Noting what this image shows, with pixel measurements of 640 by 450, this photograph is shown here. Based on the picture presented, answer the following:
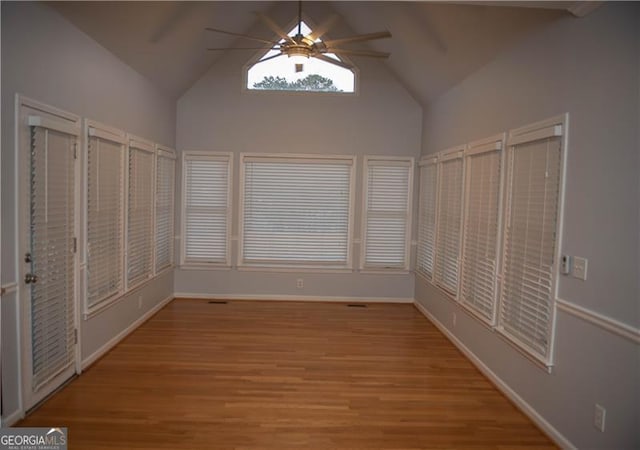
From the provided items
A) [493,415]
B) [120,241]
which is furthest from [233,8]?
[493,415]

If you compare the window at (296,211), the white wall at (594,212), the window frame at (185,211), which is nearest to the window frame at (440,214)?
the white wall at (594,212)

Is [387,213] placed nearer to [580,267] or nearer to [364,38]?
[364,38]

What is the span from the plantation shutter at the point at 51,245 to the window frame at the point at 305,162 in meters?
2.98

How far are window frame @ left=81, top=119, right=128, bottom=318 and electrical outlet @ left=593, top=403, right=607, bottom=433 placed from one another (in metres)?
3.80

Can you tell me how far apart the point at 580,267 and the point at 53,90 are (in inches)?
148

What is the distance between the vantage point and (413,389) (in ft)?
11.6

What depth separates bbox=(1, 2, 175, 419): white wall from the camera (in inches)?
105

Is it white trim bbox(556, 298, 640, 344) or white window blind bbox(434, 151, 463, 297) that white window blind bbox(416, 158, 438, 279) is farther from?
white trim bbox(556, 298, 640, 344)

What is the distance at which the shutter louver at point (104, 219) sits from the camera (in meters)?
3.75

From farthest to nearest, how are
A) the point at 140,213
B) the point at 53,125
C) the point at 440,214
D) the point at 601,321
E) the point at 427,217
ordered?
the point at 427,217
the point at 440,214
the point at 140,213
the point at 53,125
the point at 601,321

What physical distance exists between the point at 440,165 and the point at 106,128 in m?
3.75

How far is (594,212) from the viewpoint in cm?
251

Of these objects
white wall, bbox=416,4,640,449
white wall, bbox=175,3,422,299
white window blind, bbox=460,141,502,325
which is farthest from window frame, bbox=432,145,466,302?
white wall, bbox=416,4,640,449

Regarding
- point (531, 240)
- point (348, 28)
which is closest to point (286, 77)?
point (348, 28)
